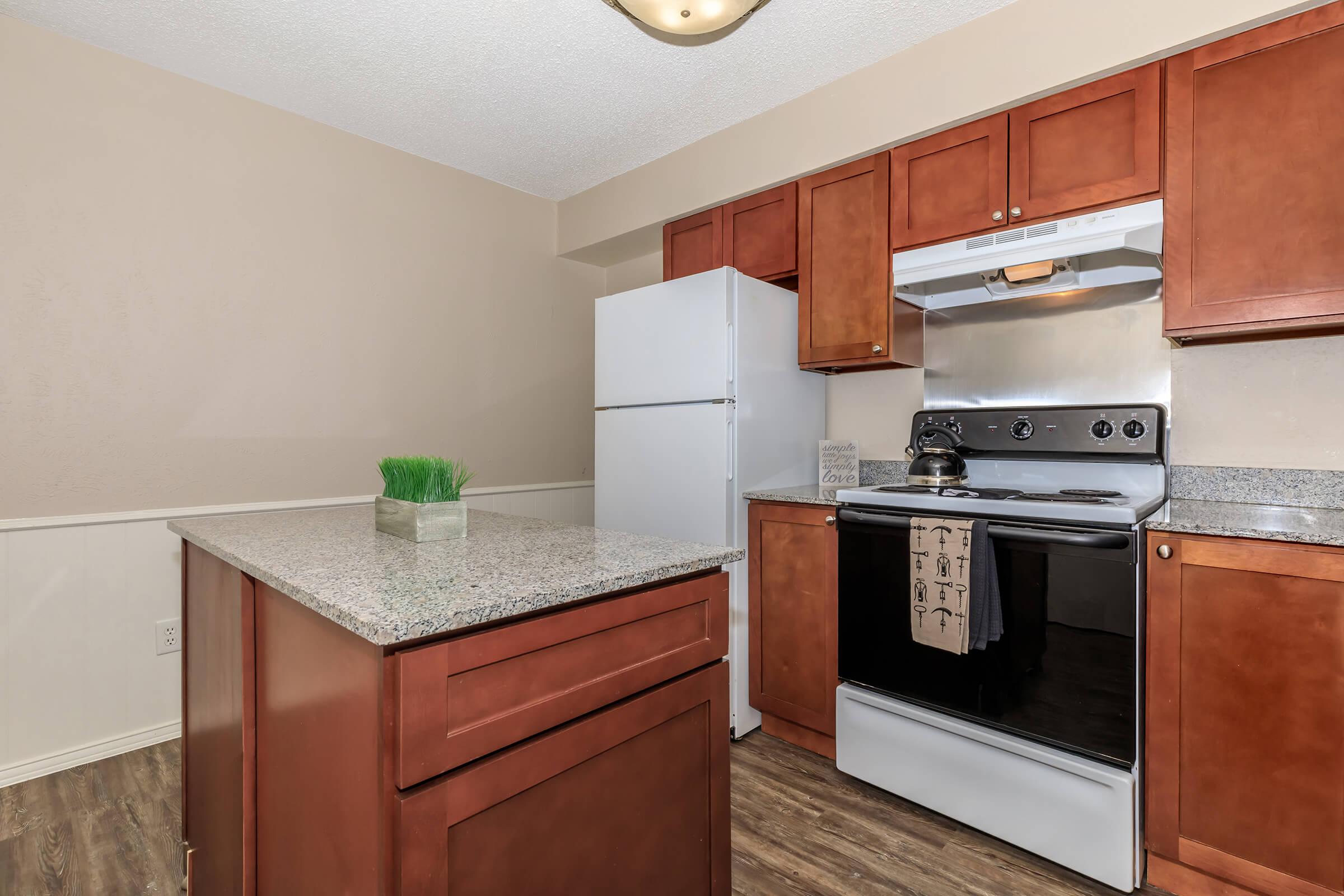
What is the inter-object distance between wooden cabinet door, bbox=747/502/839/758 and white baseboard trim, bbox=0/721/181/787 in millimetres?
2124

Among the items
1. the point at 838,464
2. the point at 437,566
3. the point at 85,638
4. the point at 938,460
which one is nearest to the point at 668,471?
the point at 838,464

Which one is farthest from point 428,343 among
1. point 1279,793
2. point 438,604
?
point 1279,793

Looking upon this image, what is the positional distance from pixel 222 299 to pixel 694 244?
1995 millimetres

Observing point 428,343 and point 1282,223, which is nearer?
point 1282,223

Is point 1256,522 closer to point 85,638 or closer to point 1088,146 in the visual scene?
point 1088,146

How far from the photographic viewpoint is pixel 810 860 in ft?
5.78

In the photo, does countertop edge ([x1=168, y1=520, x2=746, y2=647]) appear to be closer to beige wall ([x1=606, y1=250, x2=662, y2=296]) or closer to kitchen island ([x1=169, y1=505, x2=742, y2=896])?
kitchen island ([x1=169, y1=505, x2=742, y2=896])

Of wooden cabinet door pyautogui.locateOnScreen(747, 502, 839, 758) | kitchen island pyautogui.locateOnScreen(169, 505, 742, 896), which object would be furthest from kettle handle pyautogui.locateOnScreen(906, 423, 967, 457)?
kitchen island pyautogui.locateOnScreen(169, 505, 742, 896)

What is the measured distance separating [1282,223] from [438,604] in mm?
2190

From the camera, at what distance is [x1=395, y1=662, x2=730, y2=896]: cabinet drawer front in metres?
0.81

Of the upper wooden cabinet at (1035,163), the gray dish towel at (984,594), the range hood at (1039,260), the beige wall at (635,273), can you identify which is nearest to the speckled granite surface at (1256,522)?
the gray dish towel at (984,594)

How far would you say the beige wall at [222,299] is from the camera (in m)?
2.22

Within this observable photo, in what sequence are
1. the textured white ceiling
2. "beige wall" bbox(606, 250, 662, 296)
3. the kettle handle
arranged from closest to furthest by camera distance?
the textured white ceiling, the kettle handle, "beige wall" bbox(606, 250, 662, 296)

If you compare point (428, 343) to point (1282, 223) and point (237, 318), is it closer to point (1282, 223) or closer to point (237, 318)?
point (237, 318)
